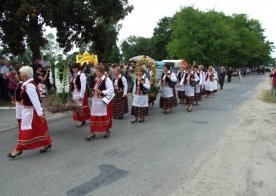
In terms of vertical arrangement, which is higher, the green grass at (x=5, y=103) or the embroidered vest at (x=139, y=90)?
the embroidered vest at (x=139, y=90)

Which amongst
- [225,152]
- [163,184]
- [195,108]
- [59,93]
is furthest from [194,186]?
[195,108]

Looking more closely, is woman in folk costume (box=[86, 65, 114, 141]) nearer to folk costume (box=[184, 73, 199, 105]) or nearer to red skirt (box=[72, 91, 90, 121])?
red skirt (box=[72, 91, 90, 121])

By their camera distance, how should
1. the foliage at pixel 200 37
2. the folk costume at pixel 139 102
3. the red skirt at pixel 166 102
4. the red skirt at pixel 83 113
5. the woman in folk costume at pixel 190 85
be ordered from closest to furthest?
1. the red skirt at pixel 83 113
2. the folk costume at pixel 139 102
3. the red skirt at pixel 166 102
4. the woman in folk costume at pixel 190 85
5. the foliage at pixel 200 37

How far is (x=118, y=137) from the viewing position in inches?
348

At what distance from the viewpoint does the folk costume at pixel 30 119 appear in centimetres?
658

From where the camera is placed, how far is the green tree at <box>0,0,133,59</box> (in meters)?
16.1

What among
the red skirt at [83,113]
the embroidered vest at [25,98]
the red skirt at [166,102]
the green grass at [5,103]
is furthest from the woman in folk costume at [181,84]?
the embroidered vest at [25,98]

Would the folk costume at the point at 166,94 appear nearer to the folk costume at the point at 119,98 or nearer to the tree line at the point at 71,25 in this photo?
the folk costume at the point at 119,98

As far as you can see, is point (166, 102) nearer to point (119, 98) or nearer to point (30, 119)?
point (119, 98)

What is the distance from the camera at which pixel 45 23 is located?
18.0 m

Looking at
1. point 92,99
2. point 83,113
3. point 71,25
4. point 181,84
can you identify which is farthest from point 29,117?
point 71,25

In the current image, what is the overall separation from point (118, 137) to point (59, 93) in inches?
70.8

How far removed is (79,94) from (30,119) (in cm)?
257

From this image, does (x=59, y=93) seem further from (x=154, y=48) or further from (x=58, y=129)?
(x=154, y=48)
